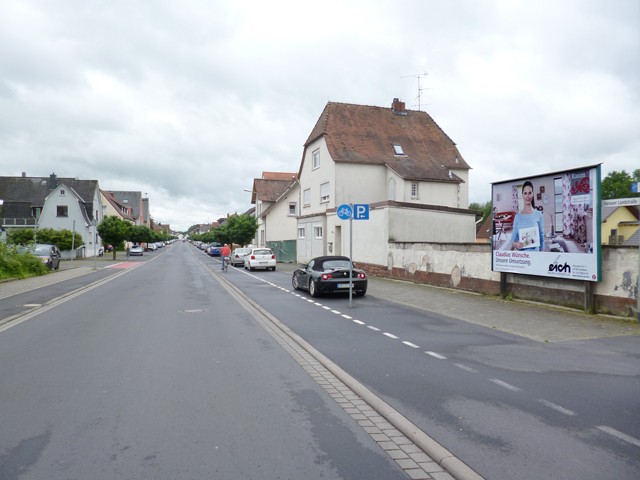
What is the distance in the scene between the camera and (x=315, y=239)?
3431 cm

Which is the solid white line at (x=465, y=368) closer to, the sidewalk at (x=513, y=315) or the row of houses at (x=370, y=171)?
the sidewalk at (x=513, y=315)

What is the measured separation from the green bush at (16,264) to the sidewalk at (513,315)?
5562mm

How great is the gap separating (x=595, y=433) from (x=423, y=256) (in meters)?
15.7

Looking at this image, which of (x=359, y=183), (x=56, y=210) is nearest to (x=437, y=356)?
(x=359, y=183)

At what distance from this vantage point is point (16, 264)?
2431cm

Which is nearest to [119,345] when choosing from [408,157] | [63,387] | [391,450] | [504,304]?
[63,387]

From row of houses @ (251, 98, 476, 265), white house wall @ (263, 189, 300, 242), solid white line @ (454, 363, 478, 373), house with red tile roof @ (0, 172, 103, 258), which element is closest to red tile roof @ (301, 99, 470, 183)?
row of houses @ (251, 98, 476, 265)

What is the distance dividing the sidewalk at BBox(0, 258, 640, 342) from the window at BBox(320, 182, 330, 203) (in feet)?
55.9

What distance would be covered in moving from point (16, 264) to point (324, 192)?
1908 centimetres

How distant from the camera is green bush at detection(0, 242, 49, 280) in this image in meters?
23.6

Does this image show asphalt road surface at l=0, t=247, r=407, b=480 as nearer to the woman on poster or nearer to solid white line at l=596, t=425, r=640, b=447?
solid white line at l=596, t=425, r=640, b=447

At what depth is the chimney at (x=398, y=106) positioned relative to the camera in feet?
130

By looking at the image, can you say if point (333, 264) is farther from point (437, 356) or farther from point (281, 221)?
point (281, 221)

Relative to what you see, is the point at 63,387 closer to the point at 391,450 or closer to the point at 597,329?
the point at 391,450
